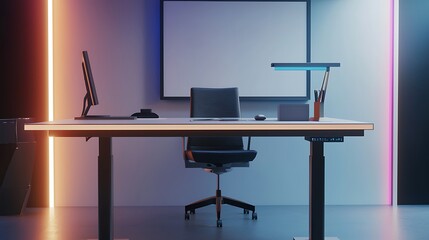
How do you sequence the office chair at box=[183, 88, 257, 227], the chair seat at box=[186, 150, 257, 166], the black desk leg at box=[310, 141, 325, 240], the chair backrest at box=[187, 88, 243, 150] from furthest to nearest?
the chair backrest at box=[187, 88, 243, 150], the office chair at box=[183, 88, 257, 227], the chair seat at box=[186, 150, 257, 166], the black desk leg at box=[310, 141, 325, 240]

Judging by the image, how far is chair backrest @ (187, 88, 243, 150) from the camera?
15.2 ft

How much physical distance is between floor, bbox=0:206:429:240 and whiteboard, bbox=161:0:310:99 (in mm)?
1133

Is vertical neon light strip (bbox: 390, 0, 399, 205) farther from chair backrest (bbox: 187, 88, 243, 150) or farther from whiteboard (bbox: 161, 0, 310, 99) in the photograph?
chair backrest (bbox: 187, 88, 243, 150)

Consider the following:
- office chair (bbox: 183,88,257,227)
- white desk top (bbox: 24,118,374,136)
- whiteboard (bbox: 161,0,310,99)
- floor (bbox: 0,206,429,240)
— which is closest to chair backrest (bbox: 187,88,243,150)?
office chair (bbox: 183,88,257,227)

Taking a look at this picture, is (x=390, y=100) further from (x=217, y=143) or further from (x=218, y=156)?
(x=218, y=156)

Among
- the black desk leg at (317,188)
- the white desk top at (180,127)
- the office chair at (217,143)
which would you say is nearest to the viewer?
the white desk top at (180,127)

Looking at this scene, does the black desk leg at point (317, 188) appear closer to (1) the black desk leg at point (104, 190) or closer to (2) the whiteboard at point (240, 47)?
(1) the black desk leg at point (104, 190)

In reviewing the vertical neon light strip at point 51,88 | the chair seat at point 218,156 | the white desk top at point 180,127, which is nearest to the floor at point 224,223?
the vertical neon light strip at point 51,88

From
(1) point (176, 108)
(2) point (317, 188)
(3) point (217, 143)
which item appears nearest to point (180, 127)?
(2) point (317, 188)

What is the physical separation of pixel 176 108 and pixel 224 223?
1.31 meters

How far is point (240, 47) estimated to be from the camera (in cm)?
508

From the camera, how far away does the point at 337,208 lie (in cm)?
505

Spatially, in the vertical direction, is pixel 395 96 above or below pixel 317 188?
above

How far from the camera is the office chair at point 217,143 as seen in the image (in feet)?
14.3
